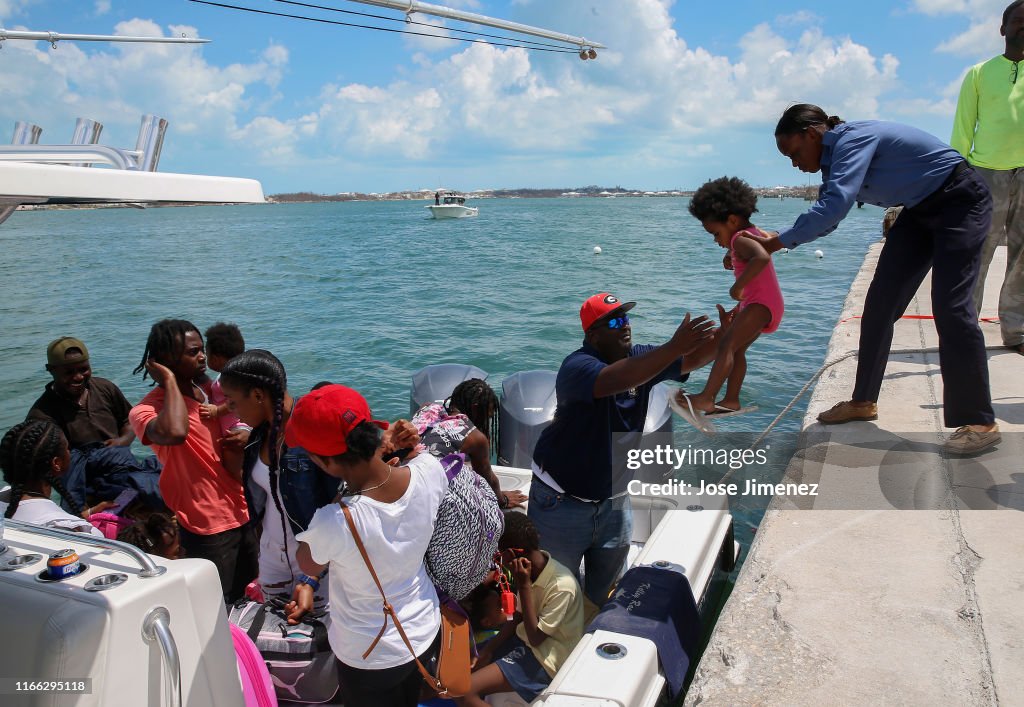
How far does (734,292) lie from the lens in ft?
12.4

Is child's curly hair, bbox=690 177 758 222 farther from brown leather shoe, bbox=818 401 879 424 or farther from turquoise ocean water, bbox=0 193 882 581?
turquoise ocean water, bbox=0 193 882 581

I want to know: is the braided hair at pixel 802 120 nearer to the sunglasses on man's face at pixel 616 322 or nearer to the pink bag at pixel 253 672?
the sunglasses on man's face at pixel 616 322

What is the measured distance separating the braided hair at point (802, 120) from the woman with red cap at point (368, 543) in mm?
2531

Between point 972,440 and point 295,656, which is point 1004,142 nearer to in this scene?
point 972,440

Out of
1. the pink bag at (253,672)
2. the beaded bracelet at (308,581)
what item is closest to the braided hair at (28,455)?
the beaded bracelet at (308,581)

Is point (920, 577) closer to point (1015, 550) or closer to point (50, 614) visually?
point (1015, 550)

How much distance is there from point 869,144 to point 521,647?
9.29ft

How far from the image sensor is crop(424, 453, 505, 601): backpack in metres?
2.68

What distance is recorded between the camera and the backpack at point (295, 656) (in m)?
2.81

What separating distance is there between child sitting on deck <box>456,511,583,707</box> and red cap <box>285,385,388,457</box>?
1.20 m

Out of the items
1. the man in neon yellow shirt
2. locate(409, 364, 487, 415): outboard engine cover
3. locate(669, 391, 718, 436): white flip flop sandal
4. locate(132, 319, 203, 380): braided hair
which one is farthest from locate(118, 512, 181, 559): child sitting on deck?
the man in neon yellow shirt

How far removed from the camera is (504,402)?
599 cm

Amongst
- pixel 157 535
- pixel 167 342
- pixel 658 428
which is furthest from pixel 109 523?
pixel 658 428

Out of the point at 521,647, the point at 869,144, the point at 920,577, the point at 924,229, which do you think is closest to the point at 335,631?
the point at 521,647
